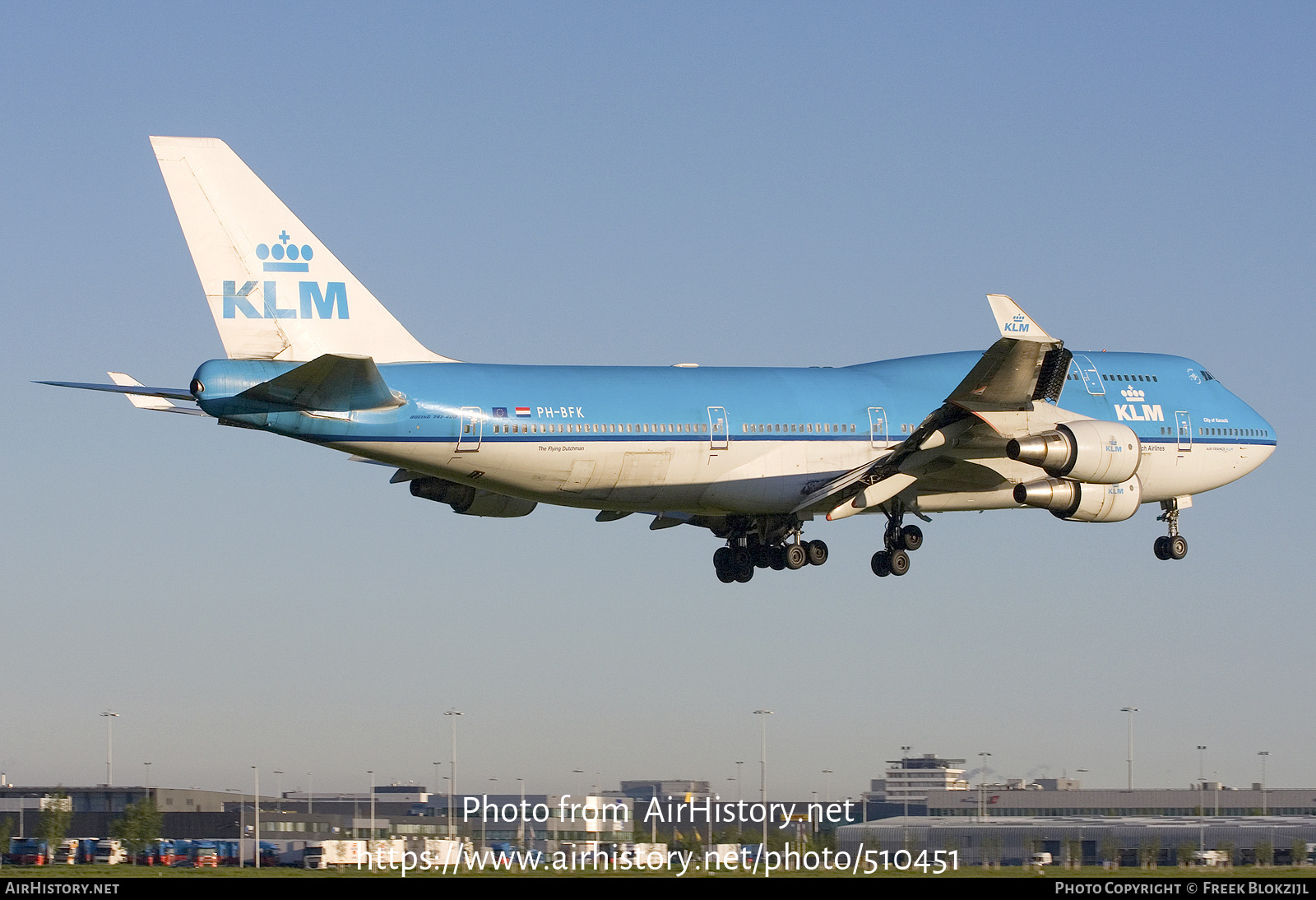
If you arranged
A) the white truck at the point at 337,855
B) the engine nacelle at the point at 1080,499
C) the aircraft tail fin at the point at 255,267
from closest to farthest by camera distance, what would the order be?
the aircraft tail fin at the point at 255,267, the white truck at the point at 337,855, the engine nacelle at the point at 1080,499

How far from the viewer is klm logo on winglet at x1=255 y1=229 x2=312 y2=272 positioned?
1484 inches

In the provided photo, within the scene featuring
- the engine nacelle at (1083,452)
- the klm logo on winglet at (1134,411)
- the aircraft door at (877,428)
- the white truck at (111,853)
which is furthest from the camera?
the klm logo on winglet at (1134,411)

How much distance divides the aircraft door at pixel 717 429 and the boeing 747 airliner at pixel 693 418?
0.05 m

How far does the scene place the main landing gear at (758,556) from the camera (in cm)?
4466

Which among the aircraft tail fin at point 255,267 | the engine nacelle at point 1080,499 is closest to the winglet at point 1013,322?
the engine nacelle at point 1080,499

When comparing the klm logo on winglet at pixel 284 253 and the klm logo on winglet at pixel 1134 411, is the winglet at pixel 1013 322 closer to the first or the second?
the klm logo on winglet at pixel 1134 411

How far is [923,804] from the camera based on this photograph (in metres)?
71.6

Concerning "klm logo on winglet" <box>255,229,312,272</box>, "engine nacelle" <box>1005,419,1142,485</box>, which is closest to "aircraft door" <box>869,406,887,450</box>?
"engine nacelle" <box>1005,419,1142,485</box>

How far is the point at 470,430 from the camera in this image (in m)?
37.8

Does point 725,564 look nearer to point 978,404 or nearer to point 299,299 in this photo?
point 978,404

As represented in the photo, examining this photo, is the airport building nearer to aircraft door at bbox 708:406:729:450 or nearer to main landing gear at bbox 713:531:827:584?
main landing gear at bbox 713:531:827:584

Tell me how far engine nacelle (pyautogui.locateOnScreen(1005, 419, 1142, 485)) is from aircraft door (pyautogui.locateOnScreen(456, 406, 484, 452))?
12094 mm
